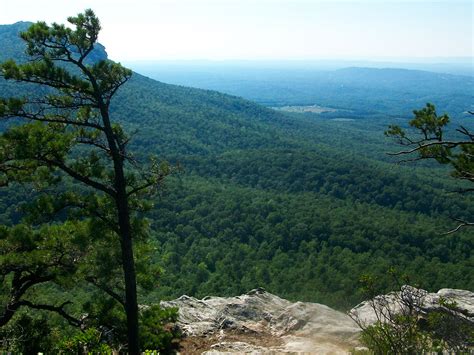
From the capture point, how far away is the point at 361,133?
129875 millimetres

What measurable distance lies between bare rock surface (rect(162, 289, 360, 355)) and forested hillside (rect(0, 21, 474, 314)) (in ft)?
14.6

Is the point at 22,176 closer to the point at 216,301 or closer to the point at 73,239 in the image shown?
the point at 73,239

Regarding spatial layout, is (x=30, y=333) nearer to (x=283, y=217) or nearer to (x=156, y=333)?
(x=156, y=333)

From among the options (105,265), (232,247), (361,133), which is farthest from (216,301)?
(361,133)

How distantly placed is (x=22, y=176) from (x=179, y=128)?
286 ft

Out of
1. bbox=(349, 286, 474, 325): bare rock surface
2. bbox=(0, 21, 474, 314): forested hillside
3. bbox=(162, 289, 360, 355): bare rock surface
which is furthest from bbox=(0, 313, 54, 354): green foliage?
bbox=(349, 286, 474, 325): bare rock surface

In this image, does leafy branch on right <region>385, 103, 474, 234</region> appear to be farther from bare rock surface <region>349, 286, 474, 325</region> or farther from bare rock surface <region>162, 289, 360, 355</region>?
bare rock surface <region>162, 289, 360, 355</region>

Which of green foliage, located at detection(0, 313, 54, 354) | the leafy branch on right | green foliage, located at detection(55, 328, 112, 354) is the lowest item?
green foliage, located at detection(0, 313, 54, 354)

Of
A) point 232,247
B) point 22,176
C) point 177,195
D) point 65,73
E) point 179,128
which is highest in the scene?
point 65,73

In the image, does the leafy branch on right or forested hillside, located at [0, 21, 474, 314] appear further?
forested hillside, located at [0, 21, 474, 314]

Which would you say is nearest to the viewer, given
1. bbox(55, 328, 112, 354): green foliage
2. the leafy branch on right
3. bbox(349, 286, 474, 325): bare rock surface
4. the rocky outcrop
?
bbox(55, 328, 112, 354): green foliage

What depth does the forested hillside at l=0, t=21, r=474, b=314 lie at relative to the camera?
38.2 meters

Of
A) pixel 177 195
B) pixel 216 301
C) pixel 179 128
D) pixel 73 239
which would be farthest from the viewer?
pixel 179 128

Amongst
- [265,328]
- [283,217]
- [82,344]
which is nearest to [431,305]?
[265,328]
